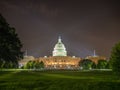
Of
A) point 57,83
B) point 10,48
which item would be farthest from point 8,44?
point 57,83

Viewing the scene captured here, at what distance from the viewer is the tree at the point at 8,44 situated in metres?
43.8

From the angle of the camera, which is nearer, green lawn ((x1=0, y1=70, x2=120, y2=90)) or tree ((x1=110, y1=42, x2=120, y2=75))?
green lawn ((x1=0, y1=70, x2=120, y2=90))

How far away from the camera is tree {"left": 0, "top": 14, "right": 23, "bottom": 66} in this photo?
1725 inches

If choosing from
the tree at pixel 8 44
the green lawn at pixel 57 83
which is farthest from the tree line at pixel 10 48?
the green lawn at pixel 57 83

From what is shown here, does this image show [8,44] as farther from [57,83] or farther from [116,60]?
[116,60]

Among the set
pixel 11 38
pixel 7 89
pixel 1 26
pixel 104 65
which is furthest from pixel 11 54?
pixel 104 65

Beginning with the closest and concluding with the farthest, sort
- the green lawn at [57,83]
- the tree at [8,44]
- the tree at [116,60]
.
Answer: the green lawn at [57,83]
the tree at [116,60]
the tree at [8,44]

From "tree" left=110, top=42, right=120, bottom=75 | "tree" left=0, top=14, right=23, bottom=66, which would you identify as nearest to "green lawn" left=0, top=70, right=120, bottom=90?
"tree" left=110, top=42, right=120, bottom=75

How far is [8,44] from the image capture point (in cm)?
4528

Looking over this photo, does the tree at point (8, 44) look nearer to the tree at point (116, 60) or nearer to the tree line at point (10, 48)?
the tree line at point (10, 48)

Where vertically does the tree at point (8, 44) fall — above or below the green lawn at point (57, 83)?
above

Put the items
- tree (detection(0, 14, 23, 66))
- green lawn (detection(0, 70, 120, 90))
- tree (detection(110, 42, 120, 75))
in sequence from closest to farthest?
green lawn (detection(0, 70, 120, 90)) → tree (detection(110, 42, 120, 75)) → tree (detection(0, 14, 23, 66))

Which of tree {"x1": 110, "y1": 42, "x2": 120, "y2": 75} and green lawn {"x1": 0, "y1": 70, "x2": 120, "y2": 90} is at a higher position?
tree {"x1": 110, "y1": 42, "x2": 120, "y2": 75}

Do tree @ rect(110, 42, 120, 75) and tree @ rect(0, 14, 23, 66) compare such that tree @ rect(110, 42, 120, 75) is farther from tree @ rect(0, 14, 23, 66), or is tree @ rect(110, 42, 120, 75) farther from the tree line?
tree @ rect(0, 14, 23, 66)
